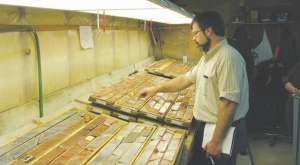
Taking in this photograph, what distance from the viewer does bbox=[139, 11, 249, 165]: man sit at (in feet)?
6.66

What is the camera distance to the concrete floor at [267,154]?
450 centimetres

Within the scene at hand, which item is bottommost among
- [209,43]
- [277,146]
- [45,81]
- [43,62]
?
[277,146]

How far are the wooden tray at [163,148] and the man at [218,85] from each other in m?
0.26

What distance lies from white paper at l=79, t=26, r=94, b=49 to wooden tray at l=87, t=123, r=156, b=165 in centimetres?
132

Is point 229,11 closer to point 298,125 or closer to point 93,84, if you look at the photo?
point 93,84

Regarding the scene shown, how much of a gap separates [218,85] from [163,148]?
0.69m

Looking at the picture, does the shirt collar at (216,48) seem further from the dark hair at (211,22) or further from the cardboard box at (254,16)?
the cardboard box at (254,16)

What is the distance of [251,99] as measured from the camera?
5.91 meters

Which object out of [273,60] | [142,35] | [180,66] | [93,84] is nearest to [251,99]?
[273,60]

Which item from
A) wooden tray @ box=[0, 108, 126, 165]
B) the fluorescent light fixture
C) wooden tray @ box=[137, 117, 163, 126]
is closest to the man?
the fluorescent light fixture

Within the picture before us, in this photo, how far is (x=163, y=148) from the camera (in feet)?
6.84

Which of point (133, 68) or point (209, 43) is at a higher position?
point (209, 43)

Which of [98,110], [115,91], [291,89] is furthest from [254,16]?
[98,110]

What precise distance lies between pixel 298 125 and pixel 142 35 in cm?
419
